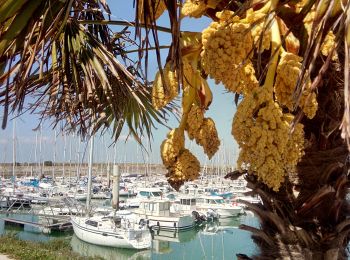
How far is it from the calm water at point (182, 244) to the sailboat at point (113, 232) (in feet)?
1.68

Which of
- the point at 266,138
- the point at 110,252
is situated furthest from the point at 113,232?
the point at 266,138

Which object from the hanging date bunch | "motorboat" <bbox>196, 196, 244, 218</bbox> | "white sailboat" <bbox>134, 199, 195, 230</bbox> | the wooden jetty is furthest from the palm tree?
"motorboat" <bbox>196, 196, 244, 218</bbox>

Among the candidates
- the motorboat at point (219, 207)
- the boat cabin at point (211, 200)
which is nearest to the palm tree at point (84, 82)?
the motorboat at point (219, 207)

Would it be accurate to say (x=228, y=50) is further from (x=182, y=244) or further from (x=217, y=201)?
(x=217, y=201)

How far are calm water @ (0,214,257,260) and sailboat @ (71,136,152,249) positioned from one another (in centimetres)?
51

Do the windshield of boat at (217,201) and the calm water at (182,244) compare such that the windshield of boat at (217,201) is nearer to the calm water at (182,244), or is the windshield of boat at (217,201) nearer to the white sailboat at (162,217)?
the calm water at (182,244)

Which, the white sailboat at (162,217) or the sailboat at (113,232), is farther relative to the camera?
the white sailboat at (162,217)

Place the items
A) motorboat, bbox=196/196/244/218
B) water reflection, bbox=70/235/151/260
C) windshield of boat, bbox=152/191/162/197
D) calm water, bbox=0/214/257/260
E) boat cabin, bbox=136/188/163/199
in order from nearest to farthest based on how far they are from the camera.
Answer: water reflection, bbox=70/235/151/260 → calm water, bbox=0/214/257/260 → motorboat, bbox=196/196/244/218 → boat cabin, bbox=136/188/163/199 → windshield of boat, bbox=152/191/162/197

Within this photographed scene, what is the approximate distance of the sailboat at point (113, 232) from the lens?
1073 inches

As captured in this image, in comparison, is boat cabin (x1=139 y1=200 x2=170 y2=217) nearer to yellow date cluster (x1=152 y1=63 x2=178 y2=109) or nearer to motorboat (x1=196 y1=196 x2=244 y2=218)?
motorboat (x1=196 y1=196 x2=244 y2=218)

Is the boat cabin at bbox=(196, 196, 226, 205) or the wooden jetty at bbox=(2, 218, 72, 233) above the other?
the boat cabin at bbox=(196, 196, 226, 205)

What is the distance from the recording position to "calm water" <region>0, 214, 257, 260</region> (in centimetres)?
2659

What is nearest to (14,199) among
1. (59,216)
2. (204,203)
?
(59,216)

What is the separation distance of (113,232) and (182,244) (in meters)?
5.57
